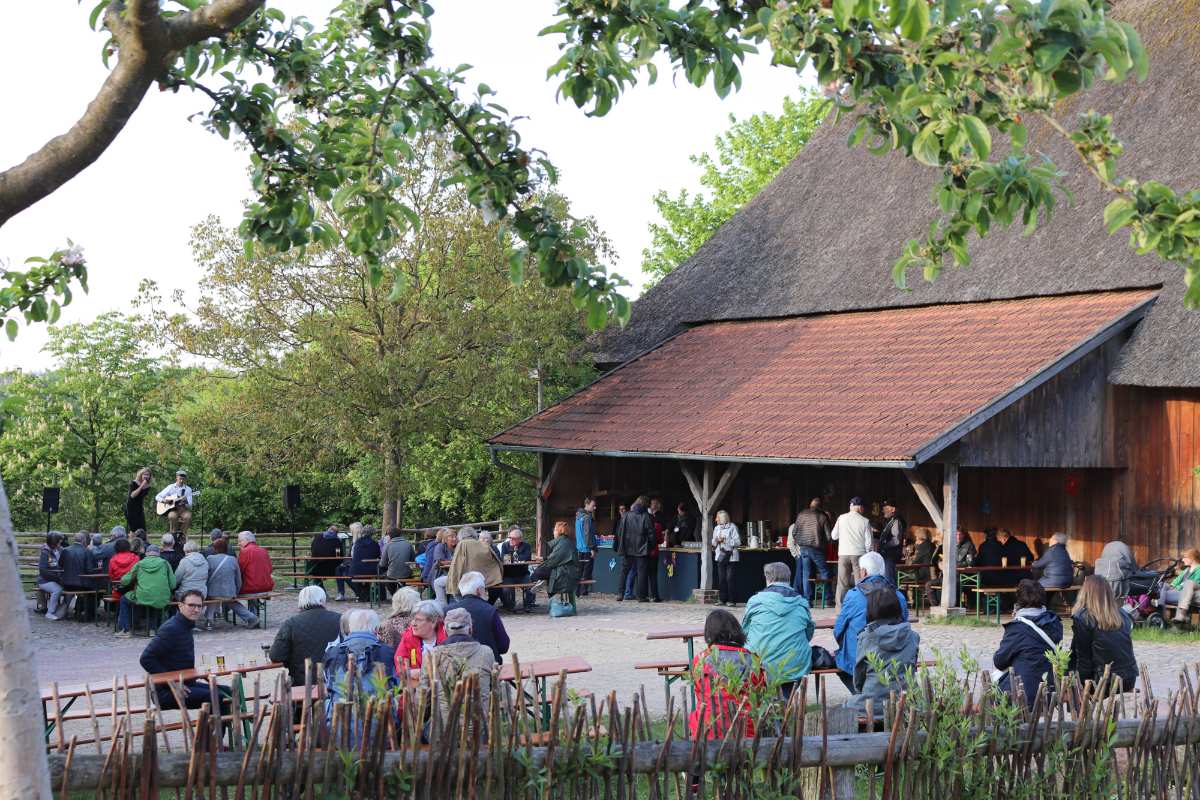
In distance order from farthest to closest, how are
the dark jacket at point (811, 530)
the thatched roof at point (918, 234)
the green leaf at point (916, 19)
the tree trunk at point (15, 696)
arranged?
the dark jacket at point (811, 530)
the thatched roof at point (918, 234)
the green leaf at point (916, 19)
the tree trunk at point (15, 696)

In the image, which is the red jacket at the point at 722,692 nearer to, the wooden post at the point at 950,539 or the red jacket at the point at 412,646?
the red jacket at the point at 412,646

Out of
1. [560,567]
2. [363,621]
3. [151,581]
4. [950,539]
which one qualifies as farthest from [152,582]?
[950,539]

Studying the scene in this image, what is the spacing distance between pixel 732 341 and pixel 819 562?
585 centimetres

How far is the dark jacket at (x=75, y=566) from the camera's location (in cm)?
1780

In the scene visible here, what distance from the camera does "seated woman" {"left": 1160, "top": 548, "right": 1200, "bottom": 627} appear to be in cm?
1531

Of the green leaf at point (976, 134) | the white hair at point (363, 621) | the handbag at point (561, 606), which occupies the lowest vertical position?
the handbag at point (561, 606)

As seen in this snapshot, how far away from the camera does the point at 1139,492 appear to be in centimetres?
1781

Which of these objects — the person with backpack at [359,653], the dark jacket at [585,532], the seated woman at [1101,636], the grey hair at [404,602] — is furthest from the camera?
the dark jacket at [585,532]

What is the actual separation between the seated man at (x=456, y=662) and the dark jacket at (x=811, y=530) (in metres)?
11.0

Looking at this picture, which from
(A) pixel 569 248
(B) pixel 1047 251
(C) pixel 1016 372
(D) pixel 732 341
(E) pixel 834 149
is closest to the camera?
(A) pixel 569 248

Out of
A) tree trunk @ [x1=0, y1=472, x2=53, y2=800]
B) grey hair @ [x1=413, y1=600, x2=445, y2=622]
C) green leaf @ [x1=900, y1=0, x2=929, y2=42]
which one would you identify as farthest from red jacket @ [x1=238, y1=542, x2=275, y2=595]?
green leaf @ [x1=900, y1=0, x2=929, y2=42]

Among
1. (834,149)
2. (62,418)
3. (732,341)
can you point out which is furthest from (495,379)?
(62,418)

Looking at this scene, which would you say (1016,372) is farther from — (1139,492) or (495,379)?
(495,379)

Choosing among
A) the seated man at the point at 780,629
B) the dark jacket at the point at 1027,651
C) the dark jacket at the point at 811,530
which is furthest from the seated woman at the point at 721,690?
the dark jacket at the point at 811,530
